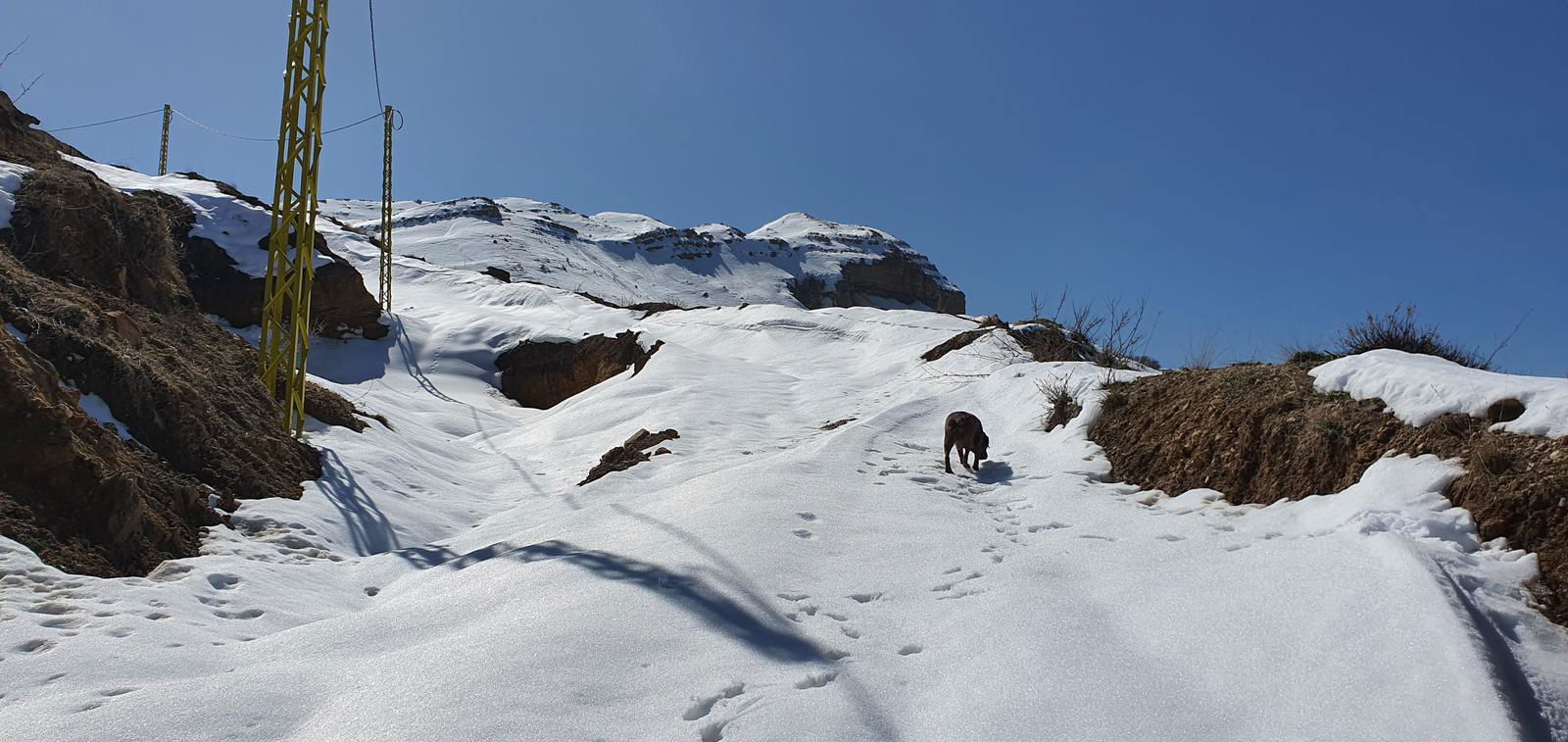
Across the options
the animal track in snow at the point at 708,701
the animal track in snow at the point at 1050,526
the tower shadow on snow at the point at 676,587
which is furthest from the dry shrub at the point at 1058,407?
the animal track in snow at the point at 708,701

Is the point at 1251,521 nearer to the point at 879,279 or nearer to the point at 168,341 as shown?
the point at 168,341

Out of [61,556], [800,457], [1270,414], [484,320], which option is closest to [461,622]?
[61,556]

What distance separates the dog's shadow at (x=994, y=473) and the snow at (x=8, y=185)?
31.5 ft

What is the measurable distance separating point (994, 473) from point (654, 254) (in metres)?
79.5

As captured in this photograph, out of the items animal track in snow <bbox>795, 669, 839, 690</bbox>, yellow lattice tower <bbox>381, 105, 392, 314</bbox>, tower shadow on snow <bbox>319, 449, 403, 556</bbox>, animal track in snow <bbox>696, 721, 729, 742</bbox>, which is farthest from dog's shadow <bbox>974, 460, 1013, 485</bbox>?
yellow lattice tower <bbox>381, 105, 392, 314</bbox>

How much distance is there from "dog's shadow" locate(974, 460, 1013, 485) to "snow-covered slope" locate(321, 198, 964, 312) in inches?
1898

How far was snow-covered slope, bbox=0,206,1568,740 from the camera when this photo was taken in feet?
8.94

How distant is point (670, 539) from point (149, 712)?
2683 mm

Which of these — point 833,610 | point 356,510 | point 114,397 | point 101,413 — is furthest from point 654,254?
point 833,610

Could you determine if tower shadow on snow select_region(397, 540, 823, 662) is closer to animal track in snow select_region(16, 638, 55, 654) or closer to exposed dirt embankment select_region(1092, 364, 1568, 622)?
animal track in snow select_region(16, 638, 55, 654)

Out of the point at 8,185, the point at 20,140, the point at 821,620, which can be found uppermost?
the point at 20,140

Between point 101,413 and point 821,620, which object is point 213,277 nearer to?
point 101,413

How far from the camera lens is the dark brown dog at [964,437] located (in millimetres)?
7176

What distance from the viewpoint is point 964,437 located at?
7180 millimetres
